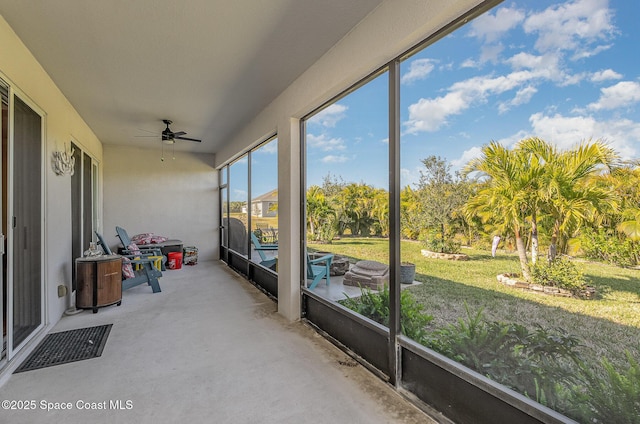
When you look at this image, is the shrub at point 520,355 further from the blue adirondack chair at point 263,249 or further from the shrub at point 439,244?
the blue adirondack chair at point 263,249

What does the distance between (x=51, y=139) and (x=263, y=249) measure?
2.91 metres

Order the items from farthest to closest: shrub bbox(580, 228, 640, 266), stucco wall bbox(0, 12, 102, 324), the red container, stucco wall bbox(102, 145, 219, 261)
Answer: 1. stucco wall bbox(102, 145, 219, 261)
2. the red container
3. stucco wall bbox(0, 12, 102, 324)
4. shrub bbox(580, 228, 640, 266)

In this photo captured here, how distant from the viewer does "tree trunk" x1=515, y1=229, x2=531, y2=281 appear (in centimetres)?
152

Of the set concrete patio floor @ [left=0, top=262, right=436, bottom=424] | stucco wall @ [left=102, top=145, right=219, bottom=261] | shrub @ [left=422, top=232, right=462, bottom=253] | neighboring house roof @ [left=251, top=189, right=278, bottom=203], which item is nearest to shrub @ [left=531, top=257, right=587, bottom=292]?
shrub @ [left=422, top=232, right=462, bottom=253]

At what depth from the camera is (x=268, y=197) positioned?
4664 millimetres

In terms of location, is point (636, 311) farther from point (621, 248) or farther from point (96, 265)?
point (96, 265)

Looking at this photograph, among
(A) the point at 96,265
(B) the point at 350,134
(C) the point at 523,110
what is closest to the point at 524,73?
(C) the point at 523,110

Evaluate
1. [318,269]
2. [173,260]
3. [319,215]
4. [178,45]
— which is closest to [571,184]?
[319,215]

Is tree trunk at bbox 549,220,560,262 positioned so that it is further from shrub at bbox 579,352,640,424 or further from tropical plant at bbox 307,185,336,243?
tropical plant at bbox 307,185,336,243

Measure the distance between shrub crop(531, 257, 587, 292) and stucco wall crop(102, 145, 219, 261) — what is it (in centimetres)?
718

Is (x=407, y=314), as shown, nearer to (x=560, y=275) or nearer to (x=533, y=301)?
(x=533, y=301)

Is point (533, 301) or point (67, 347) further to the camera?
point (67, 347)

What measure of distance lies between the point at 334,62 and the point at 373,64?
A: 0.50 meters

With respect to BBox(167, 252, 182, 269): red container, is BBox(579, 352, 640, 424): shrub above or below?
above
